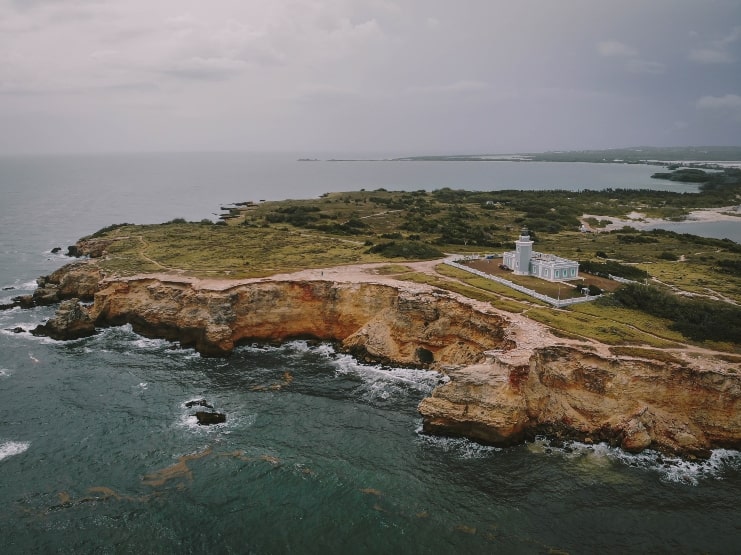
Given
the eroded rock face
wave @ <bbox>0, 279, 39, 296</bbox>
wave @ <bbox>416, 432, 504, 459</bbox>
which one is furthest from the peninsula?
wave @ <bbox>0, 279, 39, 296</bbox>

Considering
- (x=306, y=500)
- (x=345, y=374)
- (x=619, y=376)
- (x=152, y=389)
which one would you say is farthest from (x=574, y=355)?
(x=152, y=389)

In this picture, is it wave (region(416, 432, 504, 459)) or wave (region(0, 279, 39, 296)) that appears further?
wave (region(0, 279, 39, 296))

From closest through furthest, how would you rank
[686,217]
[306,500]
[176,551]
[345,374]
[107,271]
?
[176,551] < [306,500] < [345,374] < [107,271] < [686,217]

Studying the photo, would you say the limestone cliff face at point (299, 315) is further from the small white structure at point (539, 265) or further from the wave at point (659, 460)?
the small white structure at point (539, 265)

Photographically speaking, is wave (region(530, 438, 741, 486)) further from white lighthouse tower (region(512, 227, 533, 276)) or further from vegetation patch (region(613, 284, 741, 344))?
white lighthouse tower (region(512, 227, 533, 276))

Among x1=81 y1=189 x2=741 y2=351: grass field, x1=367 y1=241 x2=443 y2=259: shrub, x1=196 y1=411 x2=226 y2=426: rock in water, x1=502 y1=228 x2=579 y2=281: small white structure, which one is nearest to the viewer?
x1=196 y1=411 x2=226 y2=426: rock in water

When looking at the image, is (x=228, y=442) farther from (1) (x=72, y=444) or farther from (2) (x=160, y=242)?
(2) (x=160, y=242)

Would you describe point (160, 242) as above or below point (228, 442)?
above

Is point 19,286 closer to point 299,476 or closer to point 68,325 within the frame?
point 68,325
